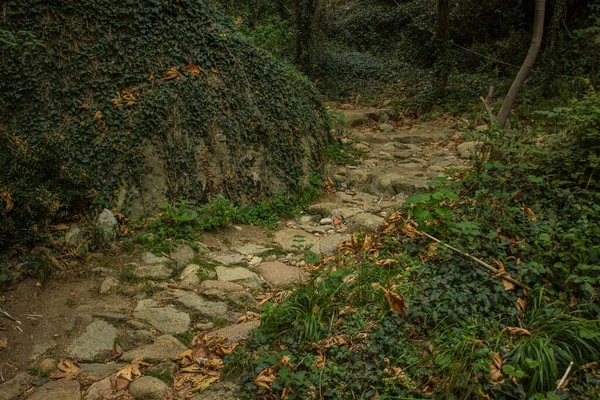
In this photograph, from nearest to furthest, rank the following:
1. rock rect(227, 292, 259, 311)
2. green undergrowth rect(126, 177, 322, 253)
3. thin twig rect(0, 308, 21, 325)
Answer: thin twig rect(0, 308, 21, 325) → rock rect(227, 292, 259, 311) → green undergrowth rect(126, 177, 322, 253)

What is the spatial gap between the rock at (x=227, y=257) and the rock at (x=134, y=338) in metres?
1.35

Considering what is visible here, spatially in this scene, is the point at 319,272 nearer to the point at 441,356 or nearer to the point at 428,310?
the point at 428,310

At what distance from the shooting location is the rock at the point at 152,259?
15.3 feet

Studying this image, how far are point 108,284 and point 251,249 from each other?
65.1 inches

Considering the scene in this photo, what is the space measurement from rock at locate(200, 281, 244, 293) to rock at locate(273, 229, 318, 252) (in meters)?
0.98

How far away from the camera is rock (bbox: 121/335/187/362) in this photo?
3400 millimetres

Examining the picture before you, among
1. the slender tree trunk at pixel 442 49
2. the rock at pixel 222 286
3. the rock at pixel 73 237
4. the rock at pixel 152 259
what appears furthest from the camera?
the slender tree trunk at pixel 442 49

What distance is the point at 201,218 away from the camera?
212 inches

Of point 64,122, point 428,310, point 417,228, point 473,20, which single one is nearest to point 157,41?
point 64,122

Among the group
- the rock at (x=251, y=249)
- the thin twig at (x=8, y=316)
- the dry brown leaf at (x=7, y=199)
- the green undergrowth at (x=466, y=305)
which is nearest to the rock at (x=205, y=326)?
the green undergrowth at (x=466, y=305)

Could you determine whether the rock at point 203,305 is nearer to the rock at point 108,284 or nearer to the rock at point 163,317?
the rock at point 163,317

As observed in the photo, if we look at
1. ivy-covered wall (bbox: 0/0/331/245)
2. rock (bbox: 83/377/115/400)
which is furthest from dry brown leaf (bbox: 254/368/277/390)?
ivy-covered wall (bbox: 0/0/331/245)

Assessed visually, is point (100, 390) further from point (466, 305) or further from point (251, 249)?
point (466, 305)

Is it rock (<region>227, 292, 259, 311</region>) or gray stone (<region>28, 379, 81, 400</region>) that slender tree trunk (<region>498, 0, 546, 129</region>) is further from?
gray stone (<region>28, 379, 81, 400</region>)
